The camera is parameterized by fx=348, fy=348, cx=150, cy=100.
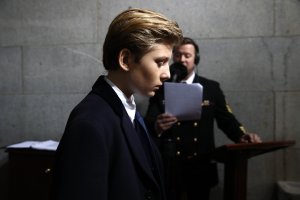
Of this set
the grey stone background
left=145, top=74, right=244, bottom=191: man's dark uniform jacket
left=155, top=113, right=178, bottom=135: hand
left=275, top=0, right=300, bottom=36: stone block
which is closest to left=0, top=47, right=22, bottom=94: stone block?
the grey stone background

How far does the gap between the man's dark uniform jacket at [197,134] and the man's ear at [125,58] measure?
118cm

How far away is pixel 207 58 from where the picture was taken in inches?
120

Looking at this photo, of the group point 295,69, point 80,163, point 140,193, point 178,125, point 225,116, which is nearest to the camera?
point 80,163

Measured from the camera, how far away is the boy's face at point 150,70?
1097 millimetres

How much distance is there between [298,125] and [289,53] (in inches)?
24.1

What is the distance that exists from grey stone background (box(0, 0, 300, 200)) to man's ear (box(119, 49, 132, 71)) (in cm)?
203

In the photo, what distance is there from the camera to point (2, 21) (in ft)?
11.2

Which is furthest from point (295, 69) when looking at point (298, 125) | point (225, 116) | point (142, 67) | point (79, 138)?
point (79, 138)

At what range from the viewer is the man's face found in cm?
251

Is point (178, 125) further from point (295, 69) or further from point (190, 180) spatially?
point (295, 69)

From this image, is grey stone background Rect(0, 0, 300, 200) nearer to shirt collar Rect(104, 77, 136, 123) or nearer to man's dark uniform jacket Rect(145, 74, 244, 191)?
man's dark uniform jacket Rect(145, 74, 244, 191)

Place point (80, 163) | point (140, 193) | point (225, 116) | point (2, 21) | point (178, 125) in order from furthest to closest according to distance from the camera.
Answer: point (2, 21) < point (225, 116) < point (178, 125) < point (140, 193) < point (80, 163)

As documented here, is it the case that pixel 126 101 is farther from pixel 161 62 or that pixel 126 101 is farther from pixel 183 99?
pixel 183 99

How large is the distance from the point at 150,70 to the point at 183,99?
113 cm
